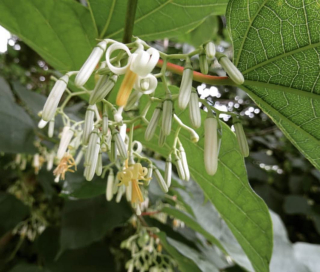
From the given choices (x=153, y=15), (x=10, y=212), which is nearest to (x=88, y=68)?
(x=153, y=15)

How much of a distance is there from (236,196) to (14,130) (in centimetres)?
76

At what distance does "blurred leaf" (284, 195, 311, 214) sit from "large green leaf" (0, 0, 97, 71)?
184cm

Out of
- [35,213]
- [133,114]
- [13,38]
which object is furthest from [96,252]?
[13,38]

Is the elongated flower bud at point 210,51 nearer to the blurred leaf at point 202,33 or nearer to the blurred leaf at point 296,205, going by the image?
the blurred leaf at point 202,33

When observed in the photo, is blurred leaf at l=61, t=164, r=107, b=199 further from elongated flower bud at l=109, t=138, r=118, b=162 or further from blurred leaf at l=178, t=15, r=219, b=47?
blurred leaf at l=178, t=15, r=219, b=47

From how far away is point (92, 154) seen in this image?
1.84 ft

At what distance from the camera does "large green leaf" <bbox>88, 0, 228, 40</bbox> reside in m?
0.74

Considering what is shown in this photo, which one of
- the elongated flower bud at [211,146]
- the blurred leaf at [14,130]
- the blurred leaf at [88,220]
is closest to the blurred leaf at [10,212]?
the blurred leaf at [88,220]

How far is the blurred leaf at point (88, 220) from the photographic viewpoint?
1.11 m

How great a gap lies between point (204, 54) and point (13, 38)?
1957 millimetres

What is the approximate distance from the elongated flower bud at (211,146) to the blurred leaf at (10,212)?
1.23 m

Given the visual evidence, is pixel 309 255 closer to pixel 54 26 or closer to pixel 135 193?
pixel 135 193

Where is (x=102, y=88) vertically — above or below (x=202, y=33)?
below

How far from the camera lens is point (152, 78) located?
50cm
